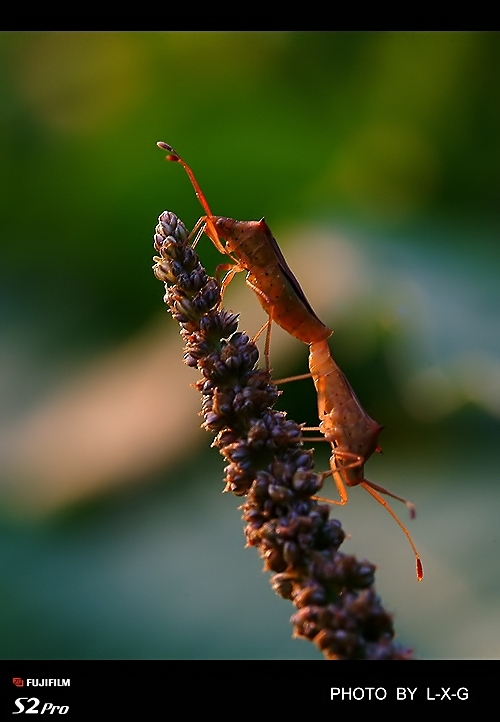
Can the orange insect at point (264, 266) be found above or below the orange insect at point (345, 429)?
above

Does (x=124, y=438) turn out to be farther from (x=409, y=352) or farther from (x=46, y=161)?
(x=46, y=161)

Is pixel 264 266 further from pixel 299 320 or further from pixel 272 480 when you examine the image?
pixel 272 480

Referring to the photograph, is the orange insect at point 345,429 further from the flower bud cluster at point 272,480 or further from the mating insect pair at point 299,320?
the flower bud cluster at point 272,480

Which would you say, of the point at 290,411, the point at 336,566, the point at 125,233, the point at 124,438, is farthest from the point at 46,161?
the point at 336,566
